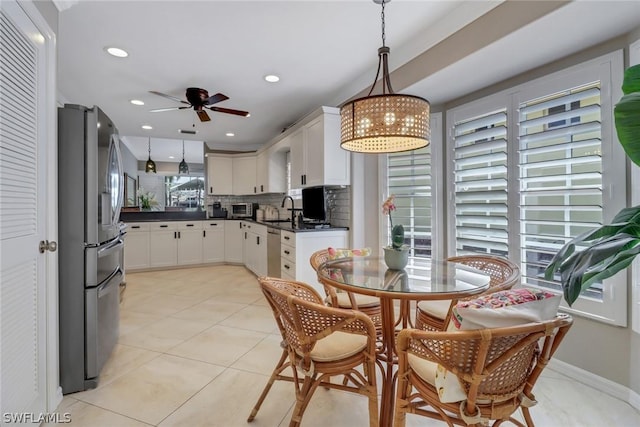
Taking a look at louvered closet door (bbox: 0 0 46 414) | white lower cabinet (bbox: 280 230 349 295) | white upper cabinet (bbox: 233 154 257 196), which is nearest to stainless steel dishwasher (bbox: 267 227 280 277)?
white lower cabinet (bbox: 280 230 349 295)

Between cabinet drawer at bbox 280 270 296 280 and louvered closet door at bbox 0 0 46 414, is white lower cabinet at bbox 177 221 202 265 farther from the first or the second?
louvered closet door at bbox 0 0 46 414

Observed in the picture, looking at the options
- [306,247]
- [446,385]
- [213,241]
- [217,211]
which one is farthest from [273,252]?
[446,385]

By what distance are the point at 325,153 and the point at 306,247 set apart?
3.67 ft

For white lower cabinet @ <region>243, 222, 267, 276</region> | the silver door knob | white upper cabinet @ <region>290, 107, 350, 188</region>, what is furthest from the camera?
white lower cabinet @ <region>243, 222, 267, 276</region>

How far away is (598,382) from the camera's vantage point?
82.0 inches

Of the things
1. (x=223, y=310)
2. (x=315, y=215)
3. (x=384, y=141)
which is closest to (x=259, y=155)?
(x=315, y=215)

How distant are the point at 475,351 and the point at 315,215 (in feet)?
10.3

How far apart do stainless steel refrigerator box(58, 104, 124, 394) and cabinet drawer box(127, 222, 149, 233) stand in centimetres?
387

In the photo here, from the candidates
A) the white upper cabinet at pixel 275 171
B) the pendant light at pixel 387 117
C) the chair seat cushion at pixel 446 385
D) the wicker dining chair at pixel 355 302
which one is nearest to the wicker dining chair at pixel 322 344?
the chair seat cushion at pixel 446 385

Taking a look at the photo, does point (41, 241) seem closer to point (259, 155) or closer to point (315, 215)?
point (315, 215)

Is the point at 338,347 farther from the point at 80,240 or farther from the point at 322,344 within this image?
the point at 80,240

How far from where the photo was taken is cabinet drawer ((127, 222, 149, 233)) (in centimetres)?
556

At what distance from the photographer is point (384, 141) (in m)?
2.19

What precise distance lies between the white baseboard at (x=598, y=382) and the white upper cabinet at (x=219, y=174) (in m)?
5.81
